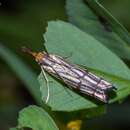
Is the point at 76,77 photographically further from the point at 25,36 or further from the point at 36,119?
the point at 25,36

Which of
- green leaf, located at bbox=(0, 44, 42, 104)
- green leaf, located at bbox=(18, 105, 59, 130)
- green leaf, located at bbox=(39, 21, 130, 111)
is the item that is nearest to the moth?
green leaf, located at bbox=(39, 21, 130, 111)

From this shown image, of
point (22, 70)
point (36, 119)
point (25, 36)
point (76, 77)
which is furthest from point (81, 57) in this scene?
point (25, 36)

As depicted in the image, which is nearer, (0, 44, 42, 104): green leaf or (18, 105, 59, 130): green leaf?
(18, 105, 59, 130): green leaf

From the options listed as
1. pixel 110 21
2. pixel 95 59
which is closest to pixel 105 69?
pixel 95 59

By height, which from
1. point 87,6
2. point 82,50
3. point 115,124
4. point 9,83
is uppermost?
point 87,6

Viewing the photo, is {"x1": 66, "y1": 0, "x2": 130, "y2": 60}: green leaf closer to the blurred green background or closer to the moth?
the moth

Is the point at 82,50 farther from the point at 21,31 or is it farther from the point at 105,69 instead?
the point at 21,31
